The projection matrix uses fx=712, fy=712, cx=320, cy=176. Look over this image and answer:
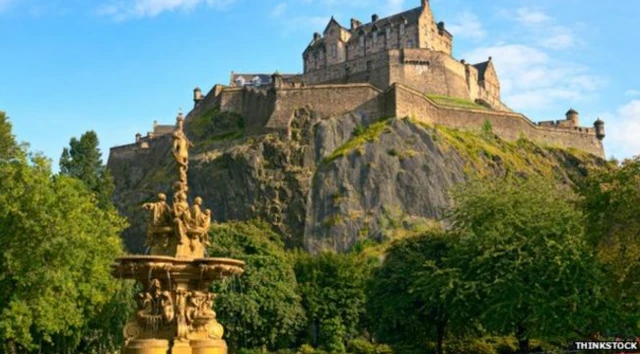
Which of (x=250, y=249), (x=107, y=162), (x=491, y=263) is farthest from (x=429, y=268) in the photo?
(x=107, y=162)

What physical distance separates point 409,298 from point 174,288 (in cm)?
2484

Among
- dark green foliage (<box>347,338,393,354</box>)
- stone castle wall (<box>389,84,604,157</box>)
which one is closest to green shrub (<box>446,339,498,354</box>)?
dark green foliage (<box>347,338,393,354</box>)

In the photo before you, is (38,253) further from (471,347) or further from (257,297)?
(471,347)

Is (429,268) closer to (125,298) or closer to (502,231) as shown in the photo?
A: (502,231)

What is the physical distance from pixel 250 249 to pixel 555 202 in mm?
25462

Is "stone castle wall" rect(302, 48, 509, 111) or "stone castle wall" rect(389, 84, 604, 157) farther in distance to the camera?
"stone castle wall" rect(302, 48, 509, 111)

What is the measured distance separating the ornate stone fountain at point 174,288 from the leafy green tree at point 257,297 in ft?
93.2

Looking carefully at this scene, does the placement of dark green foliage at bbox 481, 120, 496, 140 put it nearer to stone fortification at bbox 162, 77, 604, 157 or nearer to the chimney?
stone fortification at bbox 162, 77, 604, 157

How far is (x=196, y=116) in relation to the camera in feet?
298

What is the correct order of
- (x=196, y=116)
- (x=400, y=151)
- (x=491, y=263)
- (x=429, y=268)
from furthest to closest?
(x=196, y=116)
(x=400, y=151)
(x=429, y=268)
(x=491, y=263)

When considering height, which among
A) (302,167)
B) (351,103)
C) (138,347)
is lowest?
(138,347)

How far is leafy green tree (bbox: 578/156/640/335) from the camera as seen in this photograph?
28.7 metres

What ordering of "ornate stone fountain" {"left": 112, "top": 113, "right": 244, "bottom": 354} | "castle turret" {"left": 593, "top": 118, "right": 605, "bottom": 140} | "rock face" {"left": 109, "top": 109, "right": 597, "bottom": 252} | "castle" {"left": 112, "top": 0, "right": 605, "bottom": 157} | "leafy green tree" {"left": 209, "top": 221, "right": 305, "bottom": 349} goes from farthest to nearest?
1. "castle turret" {"left": 593, "top": 118, "right": 605, "bottom": 140}
2. "castle" {"left": 112, "top": 0, "right": 605, "bottom": 157}
3. "rock face" {"left": 109, "top": 109, "right": 597, "bottom": 252}
4. "leafy green tree" {"left": 209, "top": 221, "right": 305, "bottom": 349}
5. "ornate stone fountain" {"left": 112, "top": 113, "right": 244, "bottom": 354}

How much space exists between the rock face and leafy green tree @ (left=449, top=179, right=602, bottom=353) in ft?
101
